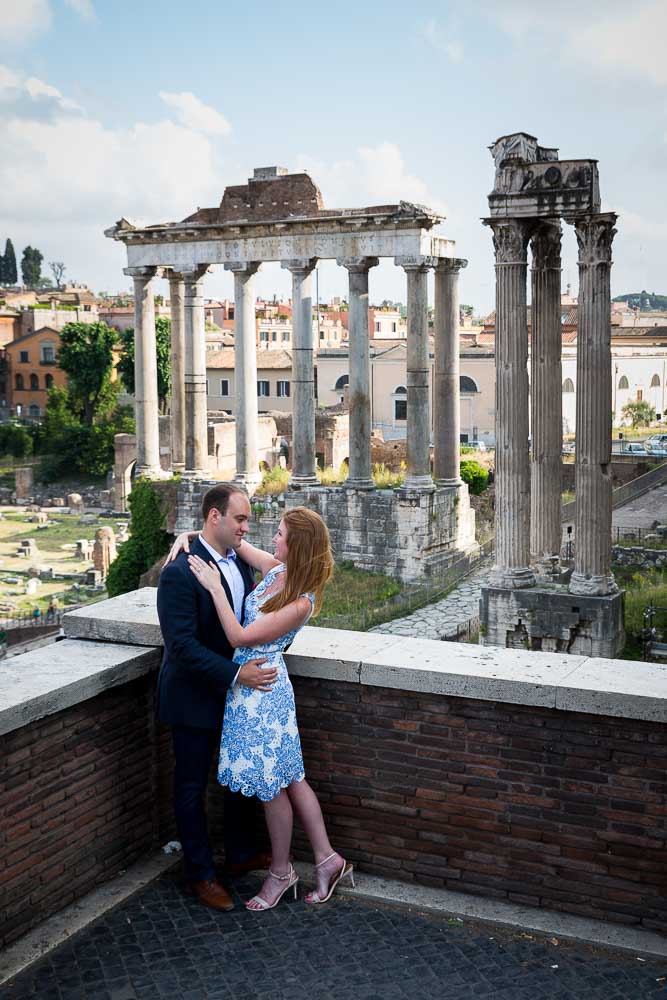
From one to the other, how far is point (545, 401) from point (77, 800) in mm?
12896

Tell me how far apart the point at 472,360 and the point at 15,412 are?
41285 millimetres

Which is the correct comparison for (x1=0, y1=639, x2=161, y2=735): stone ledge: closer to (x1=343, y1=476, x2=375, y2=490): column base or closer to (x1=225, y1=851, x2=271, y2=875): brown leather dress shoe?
(x1=225, y1=851, x2=271, y2=875): brown leather dress shoe

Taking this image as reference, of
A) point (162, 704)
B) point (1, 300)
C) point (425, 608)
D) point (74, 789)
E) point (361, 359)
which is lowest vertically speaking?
point (425, 608)

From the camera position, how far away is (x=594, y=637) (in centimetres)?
1575

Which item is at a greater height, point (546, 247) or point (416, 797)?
point (546, 247)

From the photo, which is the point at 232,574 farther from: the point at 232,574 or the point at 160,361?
the point at 160,361

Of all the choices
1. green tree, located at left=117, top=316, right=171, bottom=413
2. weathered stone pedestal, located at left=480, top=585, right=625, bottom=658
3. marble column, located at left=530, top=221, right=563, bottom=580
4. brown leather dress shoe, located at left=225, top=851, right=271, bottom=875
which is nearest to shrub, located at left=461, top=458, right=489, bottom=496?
marble column, located at left=530, top=221, right=563, bottom=580

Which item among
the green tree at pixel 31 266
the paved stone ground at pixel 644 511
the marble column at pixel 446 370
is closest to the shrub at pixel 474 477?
the paved stone ground at pixel 644 511

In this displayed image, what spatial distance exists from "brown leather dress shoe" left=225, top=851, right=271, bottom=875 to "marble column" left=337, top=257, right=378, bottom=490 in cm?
1766

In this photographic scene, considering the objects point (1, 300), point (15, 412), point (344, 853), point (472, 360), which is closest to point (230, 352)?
point (472, 360)

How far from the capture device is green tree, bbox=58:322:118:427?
67625mm

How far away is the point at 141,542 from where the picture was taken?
85.4 feet

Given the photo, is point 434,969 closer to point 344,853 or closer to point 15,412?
point 344,853

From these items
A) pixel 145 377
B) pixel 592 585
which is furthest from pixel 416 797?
pixel 145 377
